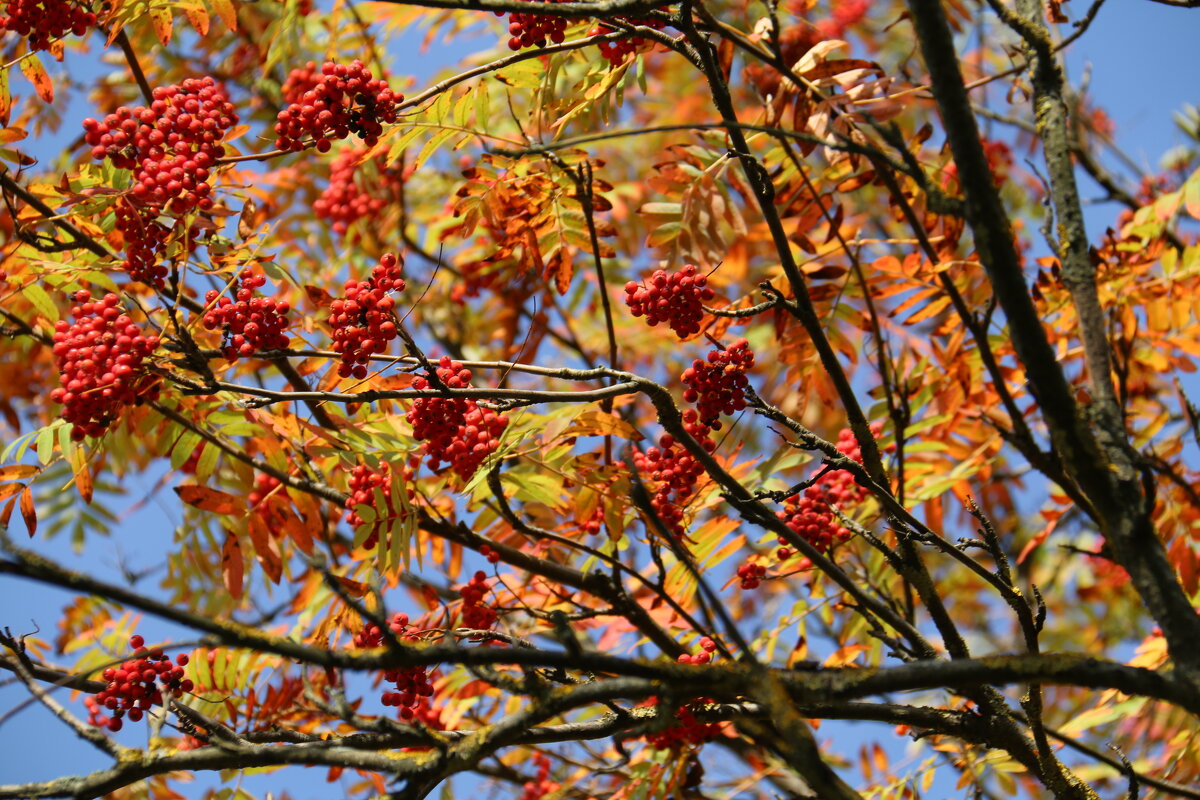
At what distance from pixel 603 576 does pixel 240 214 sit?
5.01 ft

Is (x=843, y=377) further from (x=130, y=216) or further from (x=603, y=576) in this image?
(x=130, y=216)

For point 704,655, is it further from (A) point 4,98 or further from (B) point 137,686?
(A) point 4,98

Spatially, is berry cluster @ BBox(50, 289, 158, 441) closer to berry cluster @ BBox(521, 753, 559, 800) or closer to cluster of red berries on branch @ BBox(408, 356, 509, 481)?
cluster of red berries on branch @ BBox(408, 356, 509, 481)

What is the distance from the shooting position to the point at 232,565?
3.01 metres

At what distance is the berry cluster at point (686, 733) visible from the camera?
2705 mm

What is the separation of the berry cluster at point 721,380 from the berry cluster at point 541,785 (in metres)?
2.41

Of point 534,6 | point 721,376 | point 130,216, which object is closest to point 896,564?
point 721,376

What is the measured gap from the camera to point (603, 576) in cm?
310

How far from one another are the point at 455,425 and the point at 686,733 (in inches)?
44.7

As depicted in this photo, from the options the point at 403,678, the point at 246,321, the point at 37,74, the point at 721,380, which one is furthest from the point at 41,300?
the point at 721,380

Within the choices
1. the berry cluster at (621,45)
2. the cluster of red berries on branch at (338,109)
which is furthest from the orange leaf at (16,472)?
the berry cluster at (621,45)

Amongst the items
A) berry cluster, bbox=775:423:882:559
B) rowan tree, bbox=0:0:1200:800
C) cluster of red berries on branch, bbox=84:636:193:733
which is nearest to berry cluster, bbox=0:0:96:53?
rowan tree, bbox=0:0:1200:800

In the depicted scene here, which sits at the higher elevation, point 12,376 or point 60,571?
point 12,376

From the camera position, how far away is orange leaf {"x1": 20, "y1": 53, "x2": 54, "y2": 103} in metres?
3.08
